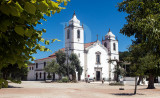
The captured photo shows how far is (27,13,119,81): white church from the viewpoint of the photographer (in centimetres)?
6031

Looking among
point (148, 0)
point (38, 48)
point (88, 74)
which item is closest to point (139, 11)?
point (148, 0)

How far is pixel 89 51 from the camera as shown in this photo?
63.4 metres

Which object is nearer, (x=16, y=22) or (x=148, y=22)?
(x=16, y=22)

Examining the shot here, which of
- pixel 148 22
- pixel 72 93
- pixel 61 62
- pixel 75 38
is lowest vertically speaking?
pixel 72 93

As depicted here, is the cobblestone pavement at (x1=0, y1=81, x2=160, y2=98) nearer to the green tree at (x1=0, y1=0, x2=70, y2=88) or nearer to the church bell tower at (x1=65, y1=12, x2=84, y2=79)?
Result: the green tree at (x1=0, y1=0, x2=70, y2=88)

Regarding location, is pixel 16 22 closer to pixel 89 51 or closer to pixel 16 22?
pixel 16 22

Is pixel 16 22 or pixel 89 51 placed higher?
pixel 89 51

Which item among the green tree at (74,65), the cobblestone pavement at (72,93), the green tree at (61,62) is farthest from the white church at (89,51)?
the cobblestone pavement at (72,93)

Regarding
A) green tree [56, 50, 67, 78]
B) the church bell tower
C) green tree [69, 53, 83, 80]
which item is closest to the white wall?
the church bell tower

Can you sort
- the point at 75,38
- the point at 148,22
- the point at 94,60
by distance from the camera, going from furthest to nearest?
1. the point at 94,60
2. the point at 75,38
3. the point at 148,22

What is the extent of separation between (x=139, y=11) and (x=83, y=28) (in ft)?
177

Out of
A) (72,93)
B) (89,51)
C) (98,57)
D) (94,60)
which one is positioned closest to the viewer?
(72,93)

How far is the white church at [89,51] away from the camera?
60312 millimetres

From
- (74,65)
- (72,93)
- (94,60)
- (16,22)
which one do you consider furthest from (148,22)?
(94,60)
